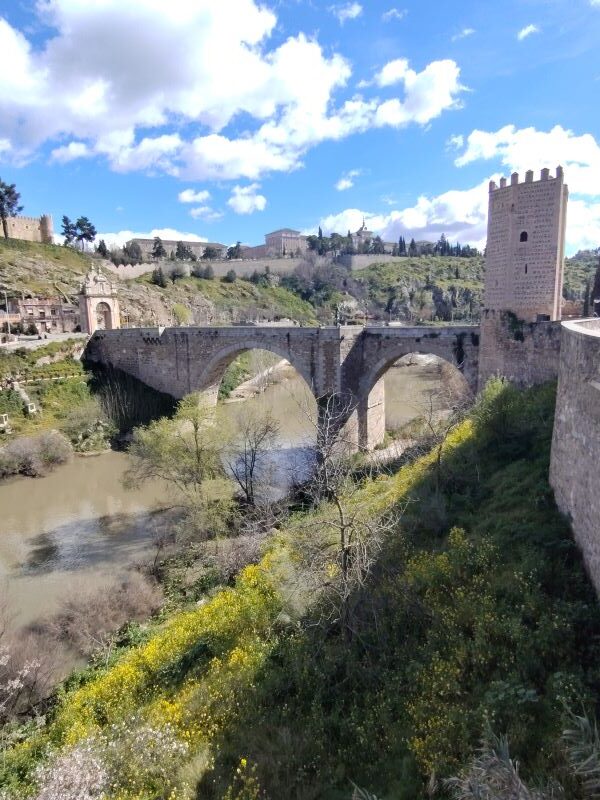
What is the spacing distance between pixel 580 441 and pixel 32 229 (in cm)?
5726

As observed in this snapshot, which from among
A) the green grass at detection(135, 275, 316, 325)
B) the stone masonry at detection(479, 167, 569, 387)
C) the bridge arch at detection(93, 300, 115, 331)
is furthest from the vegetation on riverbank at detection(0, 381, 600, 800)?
the green grass at detection(135, 275, 316, 325)

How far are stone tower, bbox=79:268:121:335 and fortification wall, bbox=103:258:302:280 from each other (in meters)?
20.7

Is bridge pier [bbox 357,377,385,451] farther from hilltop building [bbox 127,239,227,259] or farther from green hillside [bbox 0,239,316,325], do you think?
hilltop building [bbox 127,239,227,259]

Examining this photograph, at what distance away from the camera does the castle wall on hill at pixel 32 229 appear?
159 ft

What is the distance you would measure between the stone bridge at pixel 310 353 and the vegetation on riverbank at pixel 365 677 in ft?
17.1

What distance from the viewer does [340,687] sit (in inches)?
213

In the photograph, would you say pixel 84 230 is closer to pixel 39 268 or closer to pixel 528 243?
pixel 39 268

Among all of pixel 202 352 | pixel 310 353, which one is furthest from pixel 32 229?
pixel 310 353

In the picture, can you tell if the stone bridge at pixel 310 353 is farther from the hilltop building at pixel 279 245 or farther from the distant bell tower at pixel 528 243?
the hilltop building at pixel 279 245

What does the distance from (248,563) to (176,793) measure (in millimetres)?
5844

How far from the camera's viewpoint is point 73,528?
1516cm

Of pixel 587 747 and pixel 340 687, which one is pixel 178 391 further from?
pixel 587 747

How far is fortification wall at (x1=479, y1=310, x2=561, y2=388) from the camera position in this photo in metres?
12.3

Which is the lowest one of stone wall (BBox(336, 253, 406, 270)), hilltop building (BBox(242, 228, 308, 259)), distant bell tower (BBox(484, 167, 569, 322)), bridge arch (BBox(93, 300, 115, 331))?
bridge arch (BBox(93, 300, 115, 331))
